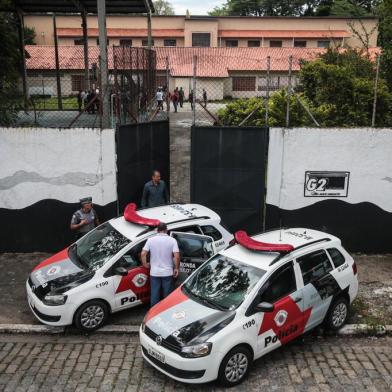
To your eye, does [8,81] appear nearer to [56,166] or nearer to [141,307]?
[56,166]

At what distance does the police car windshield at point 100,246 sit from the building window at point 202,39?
143 ft

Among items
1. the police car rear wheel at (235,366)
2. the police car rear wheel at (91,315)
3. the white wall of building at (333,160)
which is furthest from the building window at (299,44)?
the police car rear wheel at (235,366)

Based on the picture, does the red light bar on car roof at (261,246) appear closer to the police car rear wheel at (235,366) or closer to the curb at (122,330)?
the police car rear wheel at (235,366)

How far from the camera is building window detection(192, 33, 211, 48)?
49.4m

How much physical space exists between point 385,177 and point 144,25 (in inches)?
1719

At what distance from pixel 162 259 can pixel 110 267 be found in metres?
0.89

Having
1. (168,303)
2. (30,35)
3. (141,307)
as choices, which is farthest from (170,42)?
(168,303)

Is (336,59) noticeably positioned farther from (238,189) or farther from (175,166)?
(238,189)

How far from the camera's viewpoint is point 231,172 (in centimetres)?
1101

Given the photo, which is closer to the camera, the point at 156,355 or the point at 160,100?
the point at 156,355

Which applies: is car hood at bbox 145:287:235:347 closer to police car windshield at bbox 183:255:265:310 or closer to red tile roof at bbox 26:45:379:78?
police car windshield at bbox 183:255:265:310

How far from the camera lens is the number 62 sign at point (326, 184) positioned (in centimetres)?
1088

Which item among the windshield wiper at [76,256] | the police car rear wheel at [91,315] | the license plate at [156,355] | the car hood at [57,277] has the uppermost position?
the windshield wiper at [76,256]

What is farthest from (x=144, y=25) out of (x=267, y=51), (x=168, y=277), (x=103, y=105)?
(x=168, y=277)
